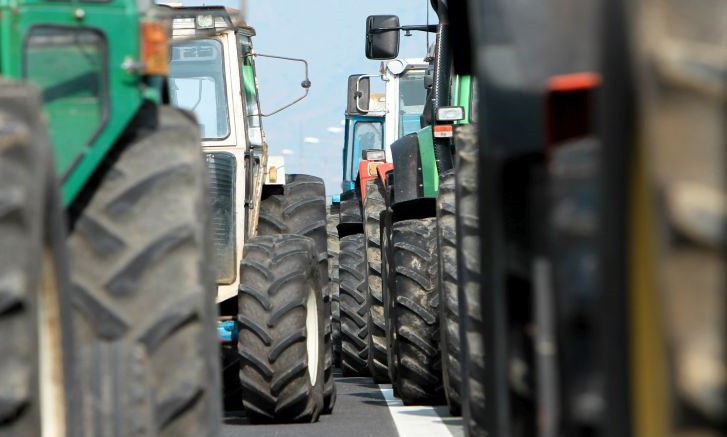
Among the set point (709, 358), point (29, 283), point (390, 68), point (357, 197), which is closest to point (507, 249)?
point (29, 283)

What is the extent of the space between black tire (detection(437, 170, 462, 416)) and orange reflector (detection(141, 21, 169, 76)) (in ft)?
15.6

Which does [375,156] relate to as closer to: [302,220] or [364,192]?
[364,192]

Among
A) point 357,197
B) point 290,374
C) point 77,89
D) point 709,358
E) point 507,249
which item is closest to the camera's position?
point 709,358

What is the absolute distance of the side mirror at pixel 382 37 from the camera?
1248 cm

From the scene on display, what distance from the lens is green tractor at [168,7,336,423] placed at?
10.0 metres

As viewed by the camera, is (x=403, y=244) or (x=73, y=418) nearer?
(x=73, y=418)

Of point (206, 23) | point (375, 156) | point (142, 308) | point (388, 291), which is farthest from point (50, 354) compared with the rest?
point (375, 156)

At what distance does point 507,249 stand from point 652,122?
1600 millimetres

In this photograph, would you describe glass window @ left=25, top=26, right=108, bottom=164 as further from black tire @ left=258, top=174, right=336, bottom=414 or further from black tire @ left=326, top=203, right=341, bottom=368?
black tire @ left=326, top=203, right=341, bottom=368

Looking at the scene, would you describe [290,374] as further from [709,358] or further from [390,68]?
[390,68]

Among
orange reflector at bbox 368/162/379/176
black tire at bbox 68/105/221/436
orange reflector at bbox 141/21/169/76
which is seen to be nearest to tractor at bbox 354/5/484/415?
orange reflector at bbox 368/162/379/176

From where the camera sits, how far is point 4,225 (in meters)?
3.37

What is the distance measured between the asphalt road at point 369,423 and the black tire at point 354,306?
2.50 metres

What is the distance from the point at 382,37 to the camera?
1252 cm
